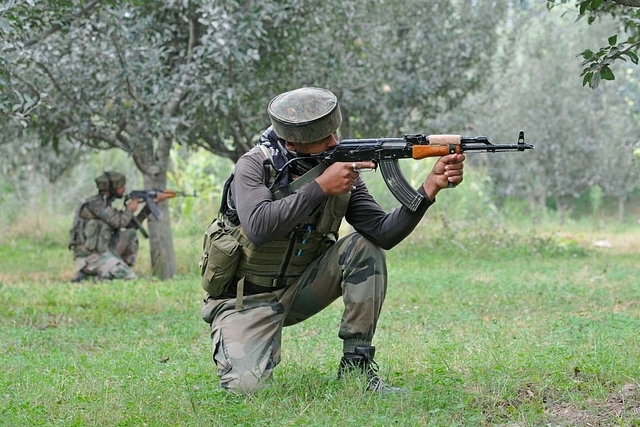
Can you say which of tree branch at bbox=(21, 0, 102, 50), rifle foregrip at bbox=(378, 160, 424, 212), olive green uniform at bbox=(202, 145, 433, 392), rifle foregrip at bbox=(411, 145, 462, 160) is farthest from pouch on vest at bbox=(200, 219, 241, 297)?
tree branch at bbox=(21, 0, 102, 50)

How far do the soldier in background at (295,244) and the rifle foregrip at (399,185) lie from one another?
49 mm

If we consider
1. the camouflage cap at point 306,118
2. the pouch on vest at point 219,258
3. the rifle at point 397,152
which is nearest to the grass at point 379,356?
the pouch on vest at point 219,258

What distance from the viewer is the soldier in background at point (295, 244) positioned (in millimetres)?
4246

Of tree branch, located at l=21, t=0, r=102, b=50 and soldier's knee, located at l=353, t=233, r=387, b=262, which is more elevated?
tree branch, located at l=21, t=0, r=102, b=50

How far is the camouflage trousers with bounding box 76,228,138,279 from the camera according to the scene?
11.2 metres

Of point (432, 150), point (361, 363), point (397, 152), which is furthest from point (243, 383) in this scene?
Result: point (432, 150)

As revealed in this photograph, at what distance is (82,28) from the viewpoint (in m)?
9.63

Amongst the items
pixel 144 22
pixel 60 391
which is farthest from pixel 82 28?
pixel 60 391

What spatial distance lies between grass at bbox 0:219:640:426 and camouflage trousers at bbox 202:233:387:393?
0.52ft

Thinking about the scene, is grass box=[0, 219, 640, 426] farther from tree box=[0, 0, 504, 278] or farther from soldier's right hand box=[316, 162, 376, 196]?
tree box=[0, 0, 504, 278]

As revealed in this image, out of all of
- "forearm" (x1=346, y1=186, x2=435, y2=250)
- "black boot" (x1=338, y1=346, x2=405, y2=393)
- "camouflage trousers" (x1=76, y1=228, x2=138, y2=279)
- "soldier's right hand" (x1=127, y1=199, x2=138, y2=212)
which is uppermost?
"soldier's right hand" (x1=127, y1=199, x2=138, y2=212)

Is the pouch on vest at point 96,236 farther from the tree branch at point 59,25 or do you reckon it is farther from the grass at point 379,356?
the tree branch at point 59,25

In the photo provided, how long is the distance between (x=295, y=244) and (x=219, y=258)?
385mm

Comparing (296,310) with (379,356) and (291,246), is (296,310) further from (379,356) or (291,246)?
(379,356)
